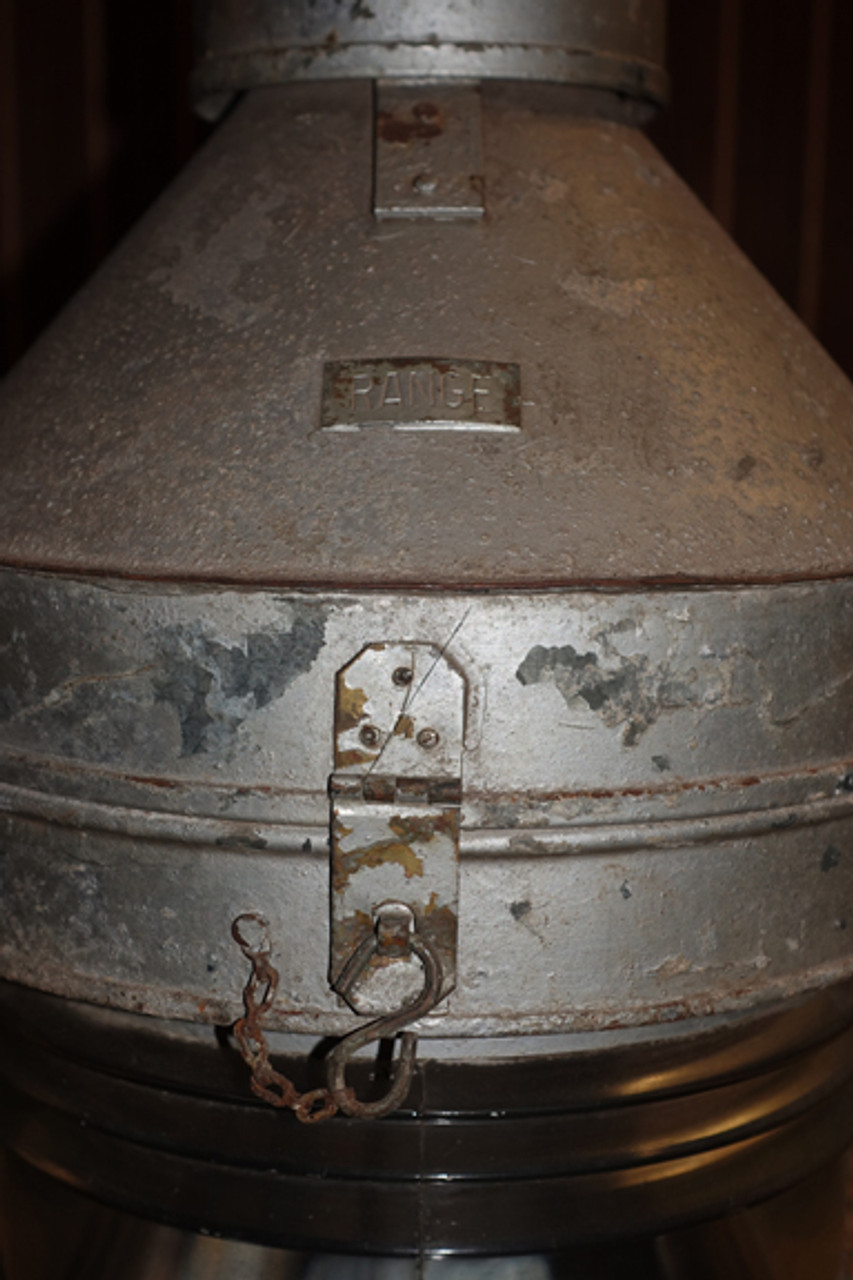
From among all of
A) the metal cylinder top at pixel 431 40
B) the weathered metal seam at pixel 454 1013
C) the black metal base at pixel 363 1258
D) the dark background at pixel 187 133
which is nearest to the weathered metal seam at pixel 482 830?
the weathered metal seam at pixel 454 1013

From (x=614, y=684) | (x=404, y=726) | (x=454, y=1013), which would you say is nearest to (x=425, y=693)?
(x=404, y=726)

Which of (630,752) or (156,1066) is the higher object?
(630,752)

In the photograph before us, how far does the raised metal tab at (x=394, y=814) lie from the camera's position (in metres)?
0.89

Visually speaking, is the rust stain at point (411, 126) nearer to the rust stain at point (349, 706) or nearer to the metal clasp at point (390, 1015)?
the rust stain at point (349, 706)

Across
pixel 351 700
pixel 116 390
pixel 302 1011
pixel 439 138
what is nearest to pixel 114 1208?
pixel 302 1011

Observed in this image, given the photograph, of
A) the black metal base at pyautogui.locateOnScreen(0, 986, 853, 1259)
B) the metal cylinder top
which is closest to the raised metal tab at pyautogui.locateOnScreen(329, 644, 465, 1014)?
the black metal base at pyautogui.locateOnScreen(0, 986, 853, 1259)

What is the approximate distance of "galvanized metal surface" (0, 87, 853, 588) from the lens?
3.04 feet

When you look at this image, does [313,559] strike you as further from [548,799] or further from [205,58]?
[205,58]

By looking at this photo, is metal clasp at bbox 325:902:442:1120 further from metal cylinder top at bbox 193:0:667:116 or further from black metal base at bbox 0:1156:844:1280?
metal cylinder top at bbox 193:0:667:116

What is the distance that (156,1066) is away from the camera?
1.10 metres

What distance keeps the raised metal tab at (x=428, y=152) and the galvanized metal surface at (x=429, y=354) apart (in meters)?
0.02

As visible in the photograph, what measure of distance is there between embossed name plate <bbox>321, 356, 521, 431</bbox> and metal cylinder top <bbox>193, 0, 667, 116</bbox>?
32 cm

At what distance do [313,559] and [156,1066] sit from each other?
475mm

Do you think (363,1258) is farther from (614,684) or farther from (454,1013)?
(614,684)
